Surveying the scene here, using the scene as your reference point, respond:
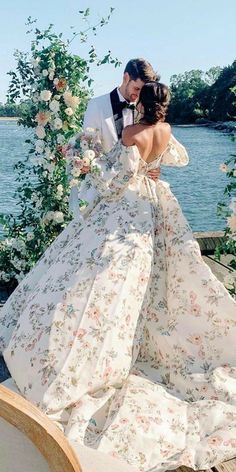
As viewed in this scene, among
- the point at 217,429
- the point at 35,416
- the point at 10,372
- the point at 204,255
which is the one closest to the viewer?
the point at 35,416

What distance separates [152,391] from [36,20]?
3.04 m

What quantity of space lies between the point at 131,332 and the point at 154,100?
1.31 m

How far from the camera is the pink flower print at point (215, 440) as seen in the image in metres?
3.21

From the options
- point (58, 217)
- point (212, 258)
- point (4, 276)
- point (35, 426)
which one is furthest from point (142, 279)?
point (35, 426)

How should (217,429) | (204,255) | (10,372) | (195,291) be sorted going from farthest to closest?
(204,255)
(195,291)
(10,372)
(217,429)

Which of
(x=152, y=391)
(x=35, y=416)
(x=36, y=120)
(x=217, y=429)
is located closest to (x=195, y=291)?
(x=152, y=391)

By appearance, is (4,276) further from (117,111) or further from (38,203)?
(117,111)

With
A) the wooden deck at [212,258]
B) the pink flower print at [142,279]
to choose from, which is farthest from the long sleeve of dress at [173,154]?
the wooden deck at [212,258]

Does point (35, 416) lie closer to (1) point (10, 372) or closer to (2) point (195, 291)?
(1) point (10, 372)

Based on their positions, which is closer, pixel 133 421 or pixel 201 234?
Answer: pixel 133 421

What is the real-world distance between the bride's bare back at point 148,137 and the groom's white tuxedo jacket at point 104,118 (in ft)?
1.01

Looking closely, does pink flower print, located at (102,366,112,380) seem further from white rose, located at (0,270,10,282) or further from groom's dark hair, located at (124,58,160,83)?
white rose, located at (0,270,10,282)

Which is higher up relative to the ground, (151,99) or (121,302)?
(151,99)

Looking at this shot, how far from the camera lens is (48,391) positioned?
3.43 meters
